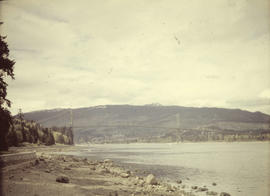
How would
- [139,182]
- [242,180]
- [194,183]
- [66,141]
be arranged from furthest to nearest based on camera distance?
[66,141] < [242,180] < [194,183] < [139,182]

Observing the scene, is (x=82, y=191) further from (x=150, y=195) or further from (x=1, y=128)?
(x=1, y=128)

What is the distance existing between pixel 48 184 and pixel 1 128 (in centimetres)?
918

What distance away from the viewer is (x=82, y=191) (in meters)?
23.7

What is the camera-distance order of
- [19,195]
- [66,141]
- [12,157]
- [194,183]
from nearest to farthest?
[19,195] < [12,157] < [194,183] < [66,141]

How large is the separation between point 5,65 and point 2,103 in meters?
3.89

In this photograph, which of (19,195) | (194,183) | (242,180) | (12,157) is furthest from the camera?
(242,180)

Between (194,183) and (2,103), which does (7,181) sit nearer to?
(2,103)

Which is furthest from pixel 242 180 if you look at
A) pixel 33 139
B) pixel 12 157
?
pixel 33 139

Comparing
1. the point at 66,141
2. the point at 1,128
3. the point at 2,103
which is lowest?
the point at 66,141

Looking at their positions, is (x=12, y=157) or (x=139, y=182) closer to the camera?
(x=12, y=157)

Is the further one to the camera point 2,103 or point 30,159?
point 30,159

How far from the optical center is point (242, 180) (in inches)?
1740

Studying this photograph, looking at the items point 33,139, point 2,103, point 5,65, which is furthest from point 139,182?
point 33,139

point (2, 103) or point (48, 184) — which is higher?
point (2, 103)
